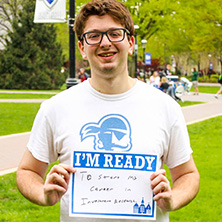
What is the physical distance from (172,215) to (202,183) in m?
1.46

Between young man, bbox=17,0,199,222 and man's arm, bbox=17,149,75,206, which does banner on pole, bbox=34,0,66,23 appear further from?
man's arm, bbox=17,149,75,206

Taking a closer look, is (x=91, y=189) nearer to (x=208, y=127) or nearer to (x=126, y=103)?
(x=126, y=103)

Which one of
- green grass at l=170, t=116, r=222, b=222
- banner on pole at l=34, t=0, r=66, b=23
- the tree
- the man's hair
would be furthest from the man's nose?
the tree

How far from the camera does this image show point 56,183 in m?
2.18

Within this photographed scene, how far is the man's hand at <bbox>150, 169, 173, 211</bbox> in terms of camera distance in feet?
7.05

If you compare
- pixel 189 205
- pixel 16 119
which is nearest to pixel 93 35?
pixel 189 205

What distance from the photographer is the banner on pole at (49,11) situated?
821cm

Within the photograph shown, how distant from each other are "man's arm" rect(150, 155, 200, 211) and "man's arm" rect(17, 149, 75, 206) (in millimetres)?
416

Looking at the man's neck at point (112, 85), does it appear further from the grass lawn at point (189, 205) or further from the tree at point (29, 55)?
the tree at point (29, 55)

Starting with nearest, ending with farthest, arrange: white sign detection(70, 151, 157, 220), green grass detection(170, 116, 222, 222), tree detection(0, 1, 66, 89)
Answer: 1. white sign detection(70, 151, 157, 220)
2. green grass detection(170, 116, 222, 222)
3. tree detection(0, 1, 66, 89)

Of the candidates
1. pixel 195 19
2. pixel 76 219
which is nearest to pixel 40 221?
pixel 76 219

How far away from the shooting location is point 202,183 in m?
7.28

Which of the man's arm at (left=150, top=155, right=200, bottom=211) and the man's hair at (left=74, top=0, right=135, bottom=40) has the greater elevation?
the man's hair at (left=74, top=0, right=135, bottom=40)

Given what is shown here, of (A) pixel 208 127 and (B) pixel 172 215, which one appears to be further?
(A) pixel 208 127
